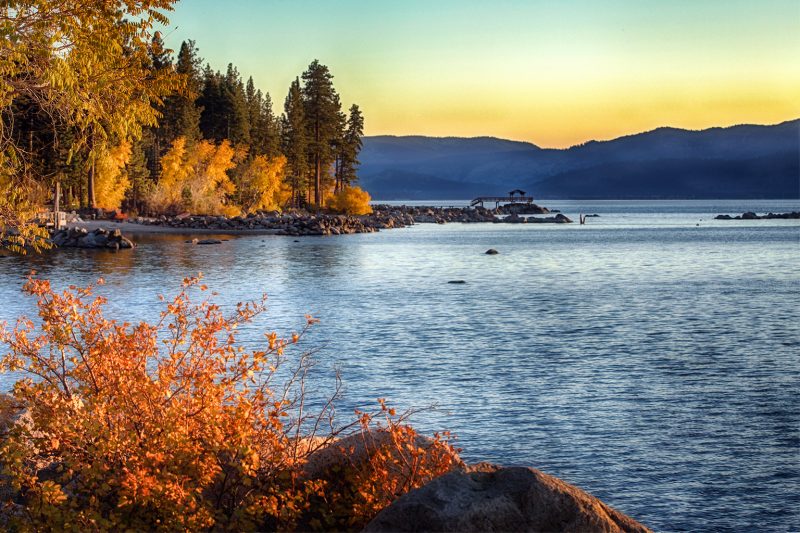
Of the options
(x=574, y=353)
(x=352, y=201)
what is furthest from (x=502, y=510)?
(x=352, y=201)

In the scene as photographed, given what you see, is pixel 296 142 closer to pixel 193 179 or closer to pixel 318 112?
pixel 318 112

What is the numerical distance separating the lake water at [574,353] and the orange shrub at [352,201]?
58.8 meters

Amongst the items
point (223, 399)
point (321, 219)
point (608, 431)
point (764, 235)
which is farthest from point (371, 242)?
point (223, 399)

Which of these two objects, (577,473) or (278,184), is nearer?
(577,473)

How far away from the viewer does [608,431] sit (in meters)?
16.2

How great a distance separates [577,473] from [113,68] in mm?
8947

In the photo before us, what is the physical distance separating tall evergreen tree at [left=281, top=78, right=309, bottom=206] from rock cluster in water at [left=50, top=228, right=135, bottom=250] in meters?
53.3

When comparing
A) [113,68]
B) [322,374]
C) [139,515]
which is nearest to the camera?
[139,515]

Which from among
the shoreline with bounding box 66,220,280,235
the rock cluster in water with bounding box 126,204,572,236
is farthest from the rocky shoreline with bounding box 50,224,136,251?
the rock cluster in water with bounding box 126,204,572,236

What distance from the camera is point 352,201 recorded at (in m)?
120

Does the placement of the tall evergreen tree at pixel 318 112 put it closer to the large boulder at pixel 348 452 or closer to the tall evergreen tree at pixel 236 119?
the tall evergreen tree at pixel 236 119

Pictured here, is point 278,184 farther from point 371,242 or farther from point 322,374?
point 322,374

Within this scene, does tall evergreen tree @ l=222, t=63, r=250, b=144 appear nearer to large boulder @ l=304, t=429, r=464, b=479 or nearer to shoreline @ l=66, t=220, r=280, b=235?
shoreline @ l=66, t=220, r=280, b=235

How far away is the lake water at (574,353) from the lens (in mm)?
14008
